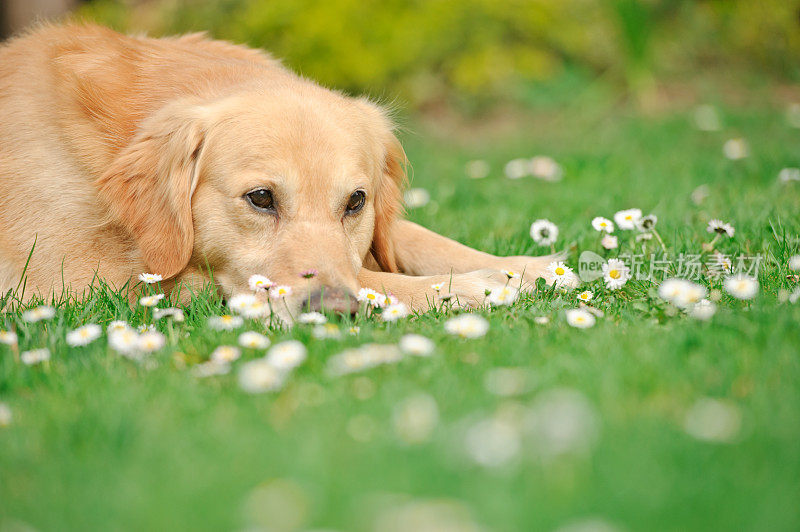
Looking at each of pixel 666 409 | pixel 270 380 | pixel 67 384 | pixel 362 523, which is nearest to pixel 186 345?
pixel 67 384

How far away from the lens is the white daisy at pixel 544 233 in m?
3.76

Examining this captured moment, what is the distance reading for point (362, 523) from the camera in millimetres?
1366

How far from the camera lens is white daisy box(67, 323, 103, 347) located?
7.78ft

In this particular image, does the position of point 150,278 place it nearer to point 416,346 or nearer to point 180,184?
point 180,184

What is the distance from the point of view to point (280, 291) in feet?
8.81

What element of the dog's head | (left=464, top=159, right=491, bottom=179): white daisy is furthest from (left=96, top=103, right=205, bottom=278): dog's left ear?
(left=464, top=159, right=491, bottom=179): white daisy

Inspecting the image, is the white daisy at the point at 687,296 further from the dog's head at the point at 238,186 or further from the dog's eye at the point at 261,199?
the dog's eye at the point at 261,199

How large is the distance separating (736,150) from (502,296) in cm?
369

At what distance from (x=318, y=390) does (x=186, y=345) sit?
2.01ft

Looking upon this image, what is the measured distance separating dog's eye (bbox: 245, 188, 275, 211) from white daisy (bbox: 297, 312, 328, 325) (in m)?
0.63

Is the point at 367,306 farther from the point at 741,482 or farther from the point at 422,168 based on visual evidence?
the point at 422,168

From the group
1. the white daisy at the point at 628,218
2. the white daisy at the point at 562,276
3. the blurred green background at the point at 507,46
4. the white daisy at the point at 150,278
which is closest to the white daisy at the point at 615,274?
the white daisy at the point at 562,276

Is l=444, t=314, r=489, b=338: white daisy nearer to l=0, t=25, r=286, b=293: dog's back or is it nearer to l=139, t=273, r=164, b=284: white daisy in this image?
l=139, t=273, r=164, b=284: white daisy

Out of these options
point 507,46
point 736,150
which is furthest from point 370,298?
point 507,46
